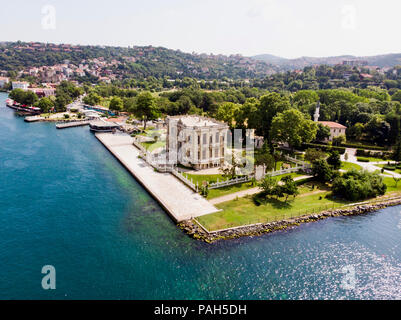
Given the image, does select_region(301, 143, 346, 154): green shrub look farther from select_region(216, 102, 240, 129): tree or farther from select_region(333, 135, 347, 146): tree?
select_region(216, 102, 240, 129): tree

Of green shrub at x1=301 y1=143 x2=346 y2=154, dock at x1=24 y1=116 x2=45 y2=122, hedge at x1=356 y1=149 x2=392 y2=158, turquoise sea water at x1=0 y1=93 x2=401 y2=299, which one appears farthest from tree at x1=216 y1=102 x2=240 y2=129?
dock at x1=24 y1=116 x2=45 y2=122

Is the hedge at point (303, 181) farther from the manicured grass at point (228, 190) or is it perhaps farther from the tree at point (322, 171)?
the manicured grass at point (228, 190)

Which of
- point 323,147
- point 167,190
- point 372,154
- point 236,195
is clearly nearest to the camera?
point 236,195

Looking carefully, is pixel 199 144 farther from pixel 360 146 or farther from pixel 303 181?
pixel 360 146

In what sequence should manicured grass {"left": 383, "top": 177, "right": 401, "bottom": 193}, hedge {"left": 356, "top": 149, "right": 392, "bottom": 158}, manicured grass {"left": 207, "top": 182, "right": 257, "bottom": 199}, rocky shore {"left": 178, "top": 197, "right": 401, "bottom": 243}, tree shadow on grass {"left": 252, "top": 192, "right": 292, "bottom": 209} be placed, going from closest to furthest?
rocky shore {"left": 178, "top": 197, "right": 401, "bottom": 243} → tree shadow on grass {"left": 252, "top": 192, "right": 292, "bottom": 209} → manicured grass {"left": 207, "top": 182, "right": 257, "bottom": 199} → manicured grass {"left": 383, "top": 177, "right": 401, "bottom": 193} → hedge {"left": 356, "top": 149, "right": 392, "bottom": 158}

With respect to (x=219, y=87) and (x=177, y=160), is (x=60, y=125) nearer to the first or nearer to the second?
(x=177, y=160)

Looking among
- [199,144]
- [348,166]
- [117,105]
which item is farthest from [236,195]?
[117,105]
